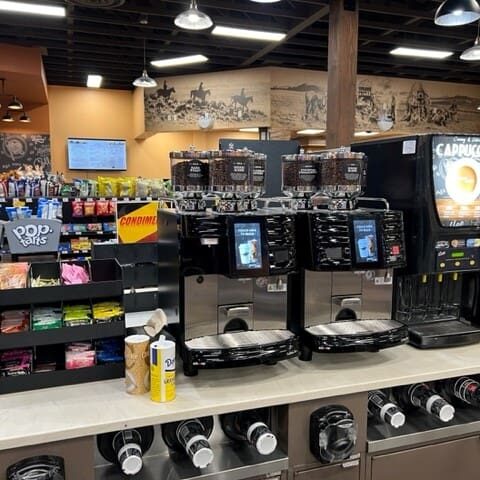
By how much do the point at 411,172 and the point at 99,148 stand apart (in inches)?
399

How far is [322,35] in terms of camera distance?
23.6ft

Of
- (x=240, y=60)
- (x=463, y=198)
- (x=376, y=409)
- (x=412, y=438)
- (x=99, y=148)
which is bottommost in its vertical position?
(x=412, y=438)

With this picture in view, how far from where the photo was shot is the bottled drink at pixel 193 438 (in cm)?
129

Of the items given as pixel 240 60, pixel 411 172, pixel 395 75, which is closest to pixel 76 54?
pixel 240 60

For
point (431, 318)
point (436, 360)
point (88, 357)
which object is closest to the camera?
point (88, 357)

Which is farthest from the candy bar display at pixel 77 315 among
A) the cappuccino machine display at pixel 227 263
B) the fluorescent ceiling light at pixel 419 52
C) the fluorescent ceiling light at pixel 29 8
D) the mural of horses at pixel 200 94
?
the mural of horses at pixel 200 94

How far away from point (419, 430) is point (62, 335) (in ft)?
4.00

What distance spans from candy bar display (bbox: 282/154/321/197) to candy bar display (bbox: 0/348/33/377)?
1.06 metres

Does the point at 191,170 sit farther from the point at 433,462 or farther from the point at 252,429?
the point at 433,462

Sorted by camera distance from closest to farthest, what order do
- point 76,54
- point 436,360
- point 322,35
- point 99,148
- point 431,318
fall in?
point 436,360
point 431,318
point 322,35
point 76,54
point 99,148

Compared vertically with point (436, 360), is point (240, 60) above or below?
above

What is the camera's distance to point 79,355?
4.77 feet

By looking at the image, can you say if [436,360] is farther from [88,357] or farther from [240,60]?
[240,60]

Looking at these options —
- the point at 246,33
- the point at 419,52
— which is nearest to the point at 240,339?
the point at 246,33
